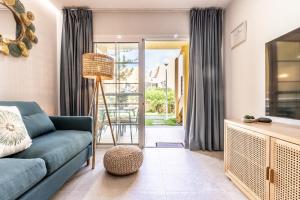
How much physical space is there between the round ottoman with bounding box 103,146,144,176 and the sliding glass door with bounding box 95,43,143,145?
4.05 feet

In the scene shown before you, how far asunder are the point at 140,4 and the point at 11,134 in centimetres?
266

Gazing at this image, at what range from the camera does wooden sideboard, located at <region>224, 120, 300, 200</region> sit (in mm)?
1241

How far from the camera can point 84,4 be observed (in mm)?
3184

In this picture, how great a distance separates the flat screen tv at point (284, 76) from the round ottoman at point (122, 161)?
1544mm

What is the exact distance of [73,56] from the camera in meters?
3.31

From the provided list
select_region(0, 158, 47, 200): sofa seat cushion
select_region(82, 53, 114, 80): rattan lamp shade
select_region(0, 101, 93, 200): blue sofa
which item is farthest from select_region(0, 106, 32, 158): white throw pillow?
select_region(82, 53, 114, 80): rattan lamp shade

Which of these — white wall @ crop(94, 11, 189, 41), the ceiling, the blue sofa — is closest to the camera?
the blue sofa

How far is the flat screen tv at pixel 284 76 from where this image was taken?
1534 mm

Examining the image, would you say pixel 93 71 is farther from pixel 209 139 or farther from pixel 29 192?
pixel 209 139

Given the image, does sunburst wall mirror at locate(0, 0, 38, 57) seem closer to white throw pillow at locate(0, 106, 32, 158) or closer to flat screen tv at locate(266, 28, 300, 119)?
white throw pillow at locate(0, 106, 32, 158)

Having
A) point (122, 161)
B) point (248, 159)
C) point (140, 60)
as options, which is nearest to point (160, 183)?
point (122, 161)

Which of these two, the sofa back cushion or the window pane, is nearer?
the sofa back cushion

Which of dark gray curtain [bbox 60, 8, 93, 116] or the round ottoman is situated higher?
dark gray curtain [bbox 60, 8, 93, 116]

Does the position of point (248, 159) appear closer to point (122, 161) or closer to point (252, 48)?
point (122, 161)
